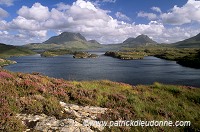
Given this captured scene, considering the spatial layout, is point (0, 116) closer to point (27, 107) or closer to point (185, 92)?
point (27, 107)

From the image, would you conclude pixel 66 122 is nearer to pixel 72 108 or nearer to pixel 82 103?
pixel 72 108

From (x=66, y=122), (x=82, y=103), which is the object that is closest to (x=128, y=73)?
(x=82, y=103)

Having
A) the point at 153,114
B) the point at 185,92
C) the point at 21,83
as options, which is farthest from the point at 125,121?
the point at 185,92

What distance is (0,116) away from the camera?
9.98 metres

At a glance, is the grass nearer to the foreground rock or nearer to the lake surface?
the foreground rock

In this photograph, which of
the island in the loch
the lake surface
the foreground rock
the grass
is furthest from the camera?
the lake surface

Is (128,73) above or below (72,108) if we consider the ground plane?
below

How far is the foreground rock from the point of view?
10359 millimetres

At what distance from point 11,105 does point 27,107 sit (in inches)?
34.4

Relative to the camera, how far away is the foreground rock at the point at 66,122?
10.4m

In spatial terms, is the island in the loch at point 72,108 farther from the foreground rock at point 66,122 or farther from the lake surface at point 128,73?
→ the lake surface at point 128,73

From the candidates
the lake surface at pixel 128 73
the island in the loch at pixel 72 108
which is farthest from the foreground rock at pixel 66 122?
the lake surface at pixel 128 73

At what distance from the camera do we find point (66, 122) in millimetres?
11094

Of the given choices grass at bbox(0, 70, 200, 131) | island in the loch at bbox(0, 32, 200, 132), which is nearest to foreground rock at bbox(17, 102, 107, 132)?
island in the loch at bbox(0, 32, 200, 132)
